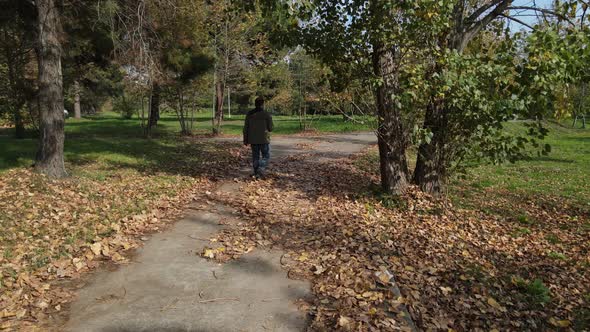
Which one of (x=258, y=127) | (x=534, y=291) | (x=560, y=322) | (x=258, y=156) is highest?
(x=258, y=127)

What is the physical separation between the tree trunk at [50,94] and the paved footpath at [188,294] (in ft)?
14.9

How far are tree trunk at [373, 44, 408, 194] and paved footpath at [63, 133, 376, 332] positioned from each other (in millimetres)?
4017

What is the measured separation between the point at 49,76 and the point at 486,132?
8875 millimetres

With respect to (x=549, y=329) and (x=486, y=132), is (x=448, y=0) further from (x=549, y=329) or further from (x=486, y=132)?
(x=549, y=329)

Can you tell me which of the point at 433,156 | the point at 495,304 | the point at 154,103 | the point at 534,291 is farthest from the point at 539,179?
the point at 154,103

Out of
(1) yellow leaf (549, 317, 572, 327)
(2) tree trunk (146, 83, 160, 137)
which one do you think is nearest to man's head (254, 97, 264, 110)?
(1) yellow leaf (549, 317, 572, 327)

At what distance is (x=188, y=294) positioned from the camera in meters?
4.33

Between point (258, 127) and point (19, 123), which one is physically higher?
point (258, 127)

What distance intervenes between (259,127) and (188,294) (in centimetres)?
583

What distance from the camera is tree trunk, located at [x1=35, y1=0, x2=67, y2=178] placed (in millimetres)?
8680

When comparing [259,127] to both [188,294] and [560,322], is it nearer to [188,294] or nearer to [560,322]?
[188,294]

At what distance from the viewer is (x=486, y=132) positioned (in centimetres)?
745

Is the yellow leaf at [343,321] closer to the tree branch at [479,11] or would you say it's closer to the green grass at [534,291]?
the green grass at [534,291]

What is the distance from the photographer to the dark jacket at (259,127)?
31.8 ft
